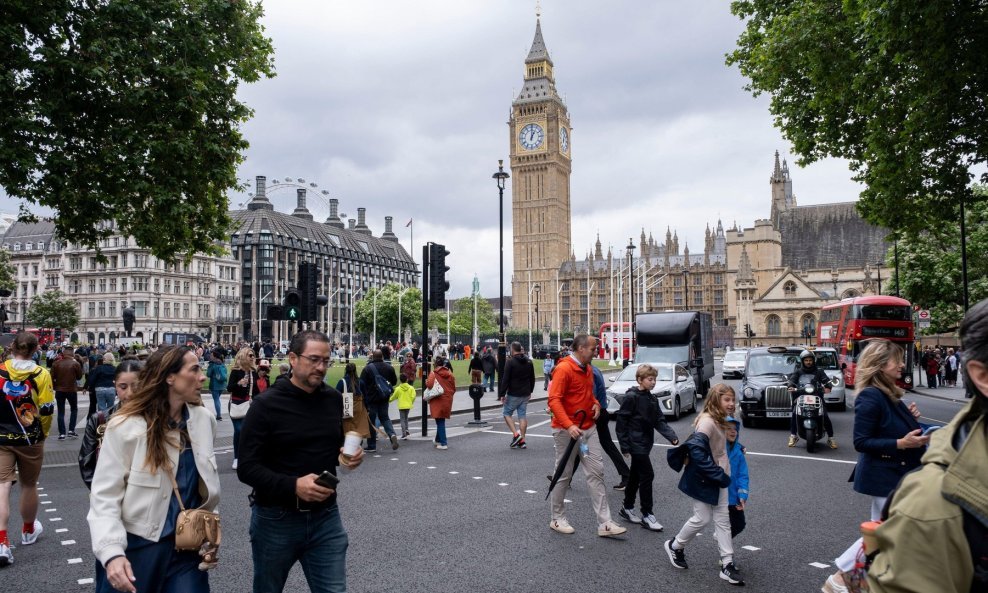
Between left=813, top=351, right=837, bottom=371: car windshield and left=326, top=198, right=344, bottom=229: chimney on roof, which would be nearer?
left=813, top=351, right=837, bottom=371: car windshield

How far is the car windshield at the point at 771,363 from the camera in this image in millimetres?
17109

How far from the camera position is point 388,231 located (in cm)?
15375

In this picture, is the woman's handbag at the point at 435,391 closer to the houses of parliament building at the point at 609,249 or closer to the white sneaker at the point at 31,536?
the white sneaker at the point at 31,536

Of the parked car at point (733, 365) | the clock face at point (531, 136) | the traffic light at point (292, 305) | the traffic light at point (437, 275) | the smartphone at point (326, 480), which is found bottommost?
the parked car at point (733, 365)

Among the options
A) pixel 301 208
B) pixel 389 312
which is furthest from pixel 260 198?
pixel 389 312

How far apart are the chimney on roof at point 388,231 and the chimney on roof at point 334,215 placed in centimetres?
1569

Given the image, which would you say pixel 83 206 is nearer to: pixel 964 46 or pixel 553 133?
pixel 964 46

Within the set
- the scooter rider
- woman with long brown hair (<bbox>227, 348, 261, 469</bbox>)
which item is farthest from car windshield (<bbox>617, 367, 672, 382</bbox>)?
woman with long brown hair (<bbox>227, 348, 261, 469</bbox>)

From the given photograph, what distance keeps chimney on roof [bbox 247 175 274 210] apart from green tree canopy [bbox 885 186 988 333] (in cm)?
9194

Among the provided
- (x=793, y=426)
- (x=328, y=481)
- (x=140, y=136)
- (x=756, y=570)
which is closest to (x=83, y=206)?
(x=140, y=136)

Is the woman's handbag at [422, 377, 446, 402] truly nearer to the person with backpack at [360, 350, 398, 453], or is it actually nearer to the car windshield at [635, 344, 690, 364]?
the person with backpack at [360, 350, 398, 453]

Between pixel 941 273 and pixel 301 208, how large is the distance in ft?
346

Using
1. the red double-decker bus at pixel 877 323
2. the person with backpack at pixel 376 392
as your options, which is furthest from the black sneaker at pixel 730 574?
the red double-decker bus at pixel 877 323

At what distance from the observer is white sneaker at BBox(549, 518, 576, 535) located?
6918mm
